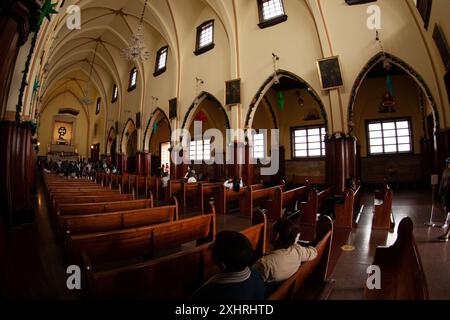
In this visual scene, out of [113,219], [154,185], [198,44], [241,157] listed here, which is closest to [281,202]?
[113,219]

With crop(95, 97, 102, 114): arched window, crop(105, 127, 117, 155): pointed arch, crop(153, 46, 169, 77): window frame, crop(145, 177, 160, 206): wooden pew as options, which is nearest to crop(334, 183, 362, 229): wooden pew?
crop(145, 177, 160, 206): wooden pew

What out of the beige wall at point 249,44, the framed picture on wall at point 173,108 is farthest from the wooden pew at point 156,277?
the framed picture on wall at point 173,108

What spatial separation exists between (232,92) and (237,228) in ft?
25.4

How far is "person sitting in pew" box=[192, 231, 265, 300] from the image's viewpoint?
1.31 meters

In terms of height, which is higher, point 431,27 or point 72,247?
point 431,27

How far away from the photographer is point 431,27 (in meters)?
6.66

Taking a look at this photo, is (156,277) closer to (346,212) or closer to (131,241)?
(131,241)

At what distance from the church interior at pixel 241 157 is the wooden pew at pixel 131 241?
2 centimetres

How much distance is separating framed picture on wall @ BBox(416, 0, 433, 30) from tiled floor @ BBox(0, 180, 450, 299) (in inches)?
208

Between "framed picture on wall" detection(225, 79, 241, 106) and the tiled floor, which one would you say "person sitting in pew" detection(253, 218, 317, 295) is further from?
"framed picture on wall" detection(225, 79, 241, 106)

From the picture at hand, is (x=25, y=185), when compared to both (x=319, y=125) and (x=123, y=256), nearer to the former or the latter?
(x=123, y=256)

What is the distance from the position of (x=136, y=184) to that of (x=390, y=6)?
37.2ft

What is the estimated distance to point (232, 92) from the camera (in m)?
11.4
